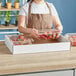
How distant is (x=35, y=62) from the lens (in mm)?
2211

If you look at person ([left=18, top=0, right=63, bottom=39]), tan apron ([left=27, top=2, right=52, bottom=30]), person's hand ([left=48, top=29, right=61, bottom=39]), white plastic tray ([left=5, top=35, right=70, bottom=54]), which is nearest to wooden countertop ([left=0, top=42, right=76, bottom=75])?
white plastic tray ([left=5, top=35, right=70, bottom=54])

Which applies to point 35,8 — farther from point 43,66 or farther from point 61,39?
point 43,66

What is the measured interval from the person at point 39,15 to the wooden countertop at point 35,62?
0.86m

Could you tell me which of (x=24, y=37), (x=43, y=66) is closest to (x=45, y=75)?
(x=43, y=66)

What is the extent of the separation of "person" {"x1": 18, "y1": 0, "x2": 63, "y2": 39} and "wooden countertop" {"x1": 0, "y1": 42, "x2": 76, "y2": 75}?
0.86 meters

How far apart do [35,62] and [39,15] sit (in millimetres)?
1271

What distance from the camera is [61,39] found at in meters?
2.63

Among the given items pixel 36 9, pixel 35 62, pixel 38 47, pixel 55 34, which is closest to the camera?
pixel 35 62

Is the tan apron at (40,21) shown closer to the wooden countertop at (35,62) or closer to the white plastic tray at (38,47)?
the white plastic tray at (38,47)

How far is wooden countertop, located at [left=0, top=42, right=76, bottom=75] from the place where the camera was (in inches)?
83.8

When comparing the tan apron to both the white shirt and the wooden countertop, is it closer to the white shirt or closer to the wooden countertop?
the white shirt

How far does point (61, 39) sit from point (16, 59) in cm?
58

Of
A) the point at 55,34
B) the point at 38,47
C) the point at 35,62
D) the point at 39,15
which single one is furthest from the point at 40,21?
the point at 35,62

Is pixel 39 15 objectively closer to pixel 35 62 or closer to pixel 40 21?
pixel 40 21
